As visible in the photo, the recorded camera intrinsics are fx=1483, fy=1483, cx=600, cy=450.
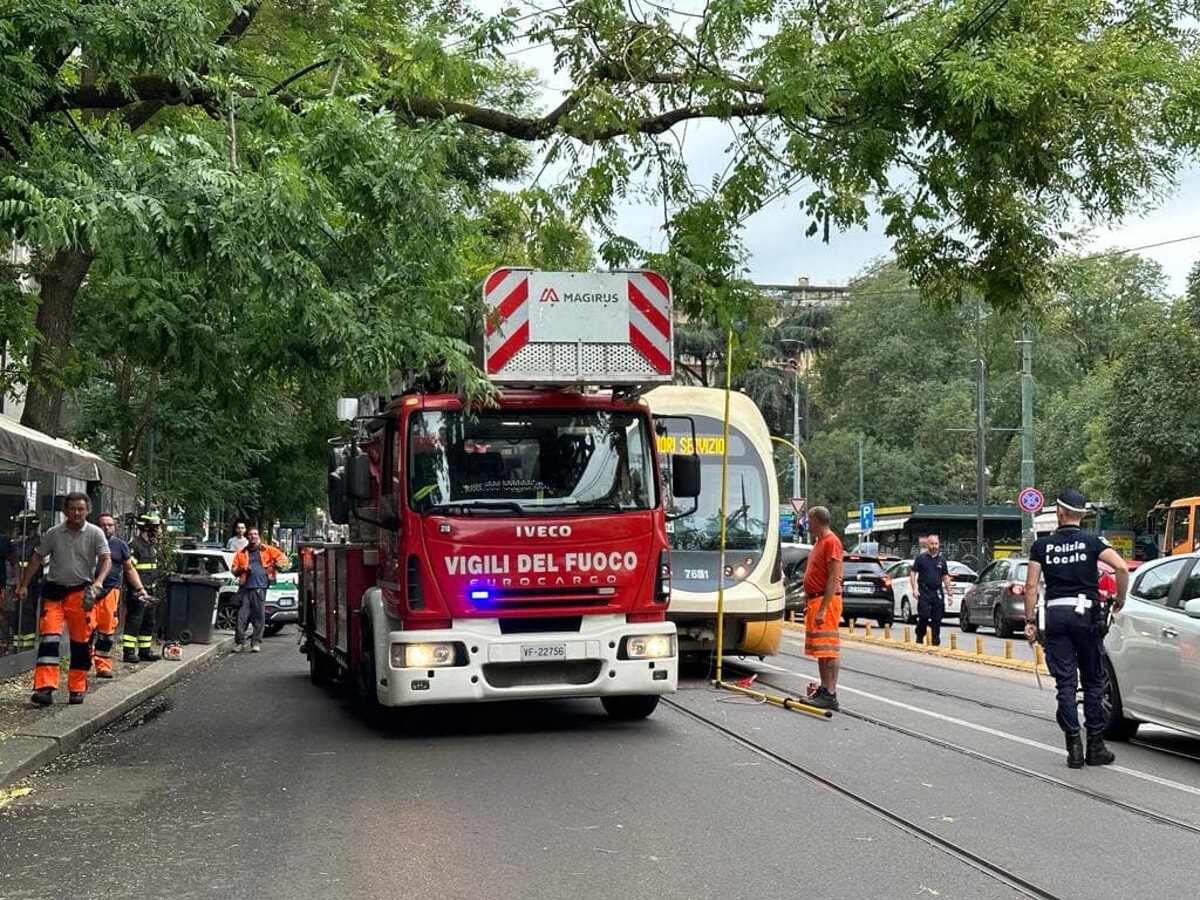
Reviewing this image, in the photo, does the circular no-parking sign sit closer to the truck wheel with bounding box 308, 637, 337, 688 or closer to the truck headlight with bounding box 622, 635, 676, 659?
the truck wheel with bounding box 308, 637, 337, 688

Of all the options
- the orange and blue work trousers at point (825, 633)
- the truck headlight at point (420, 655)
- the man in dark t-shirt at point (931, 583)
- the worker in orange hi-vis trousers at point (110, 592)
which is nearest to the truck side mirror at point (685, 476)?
the orange and blue work trousers at point (825, 633)

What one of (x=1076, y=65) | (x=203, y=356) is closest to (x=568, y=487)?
(x=203, y=356)

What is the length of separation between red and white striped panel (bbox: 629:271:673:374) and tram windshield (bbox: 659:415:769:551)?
472cm

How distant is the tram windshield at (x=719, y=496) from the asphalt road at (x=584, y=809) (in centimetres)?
325

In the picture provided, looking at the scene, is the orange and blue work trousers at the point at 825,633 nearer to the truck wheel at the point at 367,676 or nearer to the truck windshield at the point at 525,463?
the truck windshield at the point at 525,463

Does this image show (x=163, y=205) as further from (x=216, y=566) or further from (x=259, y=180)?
(x=216, y=566)

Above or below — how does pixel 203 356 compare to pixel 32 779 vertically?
above

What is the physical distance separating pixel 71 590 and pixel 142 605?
5560 millimetres

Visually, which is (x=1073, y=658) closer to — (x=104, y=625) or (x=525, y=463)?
(x=525, y=463)

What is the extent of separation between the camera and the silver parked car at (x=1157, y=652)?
403 inches

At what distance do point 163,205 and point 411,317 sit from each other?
2061 mm

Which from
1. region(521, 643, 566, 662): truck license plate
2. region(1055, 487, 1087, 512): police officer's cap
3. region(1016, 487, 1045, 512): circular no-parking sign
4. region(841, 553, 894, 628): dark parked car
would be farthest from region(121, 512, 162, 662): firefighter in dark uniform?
region(1016, 487, 1045, 512): circular no-parking sign

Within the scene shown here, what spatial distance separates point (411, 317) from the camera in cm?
1029

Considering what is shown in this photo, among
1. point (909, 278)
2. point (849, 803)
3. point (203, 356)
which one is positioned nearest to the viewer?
point (849, 803)
